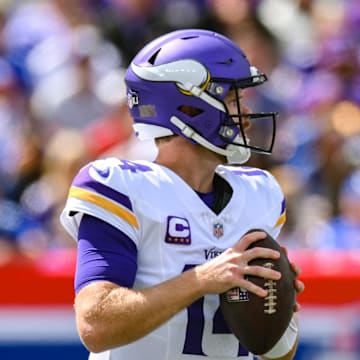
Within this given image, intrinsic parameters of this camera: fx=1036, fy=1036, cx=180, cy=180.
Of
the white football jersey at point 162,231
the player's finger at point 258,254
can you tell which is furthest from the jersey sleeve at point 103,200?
the player's finger at point 258,254

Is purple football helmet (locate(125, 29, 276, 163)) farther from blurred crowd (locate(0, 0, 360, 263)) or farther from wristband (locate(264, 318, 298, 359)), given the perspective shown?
blurred crowd (locate(0, 0, 360, 263))

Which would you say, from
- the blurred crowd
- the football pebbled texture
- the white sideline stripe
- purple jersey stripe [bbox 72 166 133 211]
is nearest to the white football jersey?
purple jersey stripe [bbox 72 166 133 211]

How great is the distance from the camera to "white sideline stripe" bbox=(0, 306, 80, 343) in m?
4.80

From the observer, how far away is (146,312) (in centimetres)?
269

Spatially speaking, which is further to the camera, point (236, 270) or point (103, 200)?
point (103, 200)

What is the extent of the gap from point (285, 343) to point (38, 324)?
2079 mm

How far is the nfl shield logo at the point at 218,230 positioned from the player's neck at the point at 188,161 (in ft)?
0.45

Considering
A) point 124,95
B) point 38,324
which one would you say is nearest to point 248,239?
point 38,324

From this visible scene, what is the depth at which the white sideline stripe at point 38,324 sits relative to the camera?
4.80m

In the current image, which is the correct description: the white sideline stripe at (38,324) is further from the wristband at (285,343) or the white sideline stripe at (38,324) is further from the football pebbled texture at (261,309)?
the football pebbled texture at (261,309)

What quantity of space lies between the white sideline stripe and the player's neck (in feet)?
6.30

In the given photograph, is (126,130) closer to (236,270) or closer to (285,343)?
(285,343)

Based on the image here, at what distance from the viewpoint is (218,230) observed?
3000 mm

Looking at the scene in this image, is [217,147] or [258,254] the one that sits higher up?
[217,147]
